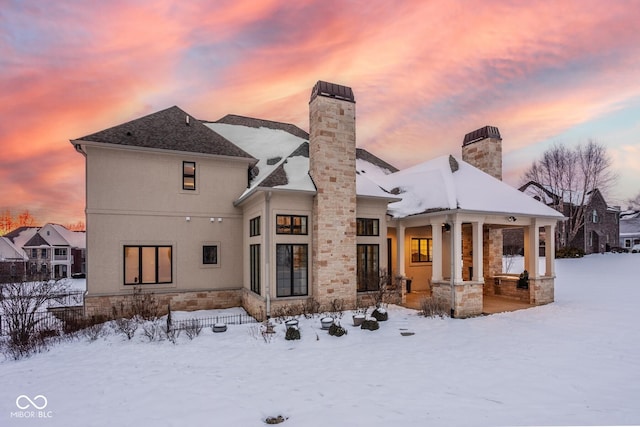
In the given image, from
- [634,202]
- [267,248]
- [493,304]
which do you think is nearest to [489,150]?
[493,304]

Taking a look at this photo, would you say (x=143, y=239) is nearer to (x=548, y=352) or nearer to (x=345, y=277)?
(x=345, y=277)

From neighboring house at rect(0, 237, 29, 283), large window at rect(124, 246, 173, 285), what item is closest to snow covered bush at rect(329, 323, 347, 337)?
large window at rect(124, 246, 173, 285)

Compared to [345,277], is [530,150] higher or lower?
higher

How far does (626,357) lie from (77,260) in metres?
54.1

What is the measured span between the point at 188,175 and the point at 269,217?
5.28 m

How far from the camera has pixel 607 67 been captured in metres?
16.0

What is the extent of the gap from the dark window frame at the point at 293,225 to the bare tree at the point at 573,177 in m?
30.9

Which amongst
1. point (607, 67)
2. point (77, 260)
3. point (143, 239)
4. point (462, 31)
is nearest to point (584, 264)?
point (607, 67)

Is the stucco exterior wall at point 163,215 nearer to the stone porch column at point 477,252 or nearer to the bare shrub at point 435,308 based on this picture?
the bare shrub at point 435,308

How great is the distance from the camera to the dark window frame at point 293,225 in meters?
12.8

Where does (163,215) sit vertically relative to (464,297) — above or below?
above

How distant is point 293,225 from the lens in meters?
13.1

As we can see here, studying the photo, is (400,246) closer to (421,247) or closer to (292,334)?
(421,247)

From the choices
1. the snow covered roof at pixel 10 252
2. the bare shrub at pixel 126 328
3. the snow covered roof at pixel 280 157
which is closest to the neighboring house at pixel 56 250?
the snow covered roof at pixel 10 252
